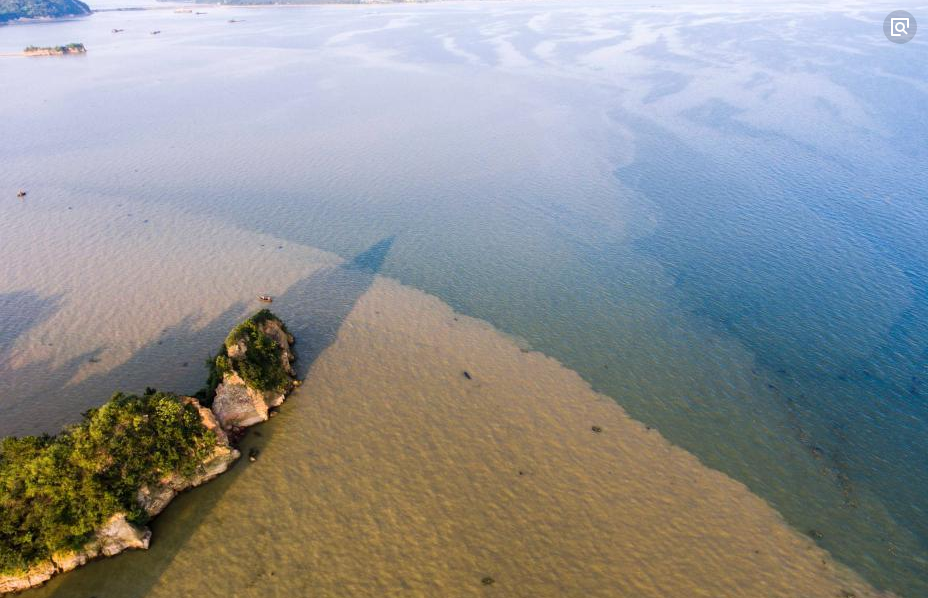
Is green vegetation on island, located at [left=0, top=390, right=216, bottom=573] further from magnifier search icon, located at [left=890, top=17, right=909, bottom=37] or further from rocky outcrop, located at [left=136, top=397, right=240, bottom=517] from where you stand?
magnifier search icon, located at [left=890, top=17, right=909, bottom=37]

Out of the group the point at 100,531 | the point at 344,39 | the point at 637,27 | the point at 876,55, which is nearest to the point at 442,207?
the point at 100,531

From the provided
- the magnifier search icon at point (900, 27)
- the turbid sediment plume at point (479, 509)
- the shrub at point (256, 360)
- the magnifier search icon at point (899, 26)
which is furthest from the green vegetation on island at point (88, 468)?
the magnifier search icon at point (899, 26)

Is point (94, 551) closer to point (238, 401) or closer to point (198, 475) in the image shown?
point (198, 475)

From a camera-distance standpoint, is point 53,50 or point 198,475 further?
point 53,50

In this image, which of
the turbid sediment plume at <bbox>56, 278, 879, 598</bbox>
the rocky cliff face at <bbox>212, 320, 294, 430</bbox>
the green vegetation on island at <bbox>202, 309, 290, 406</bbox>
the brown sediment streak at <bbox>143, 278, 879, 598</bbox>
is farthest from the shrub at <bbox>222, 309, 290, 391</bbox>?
the turbid sediment plume at <bbox>56, 278, 879, 598</bbox>

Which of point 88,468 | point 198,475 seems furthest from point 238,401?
point 88,468

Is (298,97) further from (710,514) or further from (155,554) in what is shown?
(710,514)

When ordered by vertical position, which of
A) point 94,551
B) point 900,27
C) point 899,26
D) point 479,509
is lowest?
point 479,509
